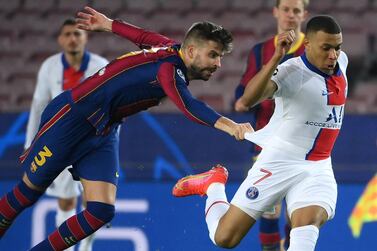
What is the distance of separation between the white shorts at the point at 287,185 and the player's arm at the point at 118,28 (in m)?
0.96

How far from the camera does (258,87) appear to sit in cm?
506

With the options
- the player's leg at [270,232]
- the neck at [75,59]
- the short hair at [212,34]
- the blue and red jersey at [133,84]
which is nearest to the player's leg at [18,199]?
the blue and red jersey at [133,84]

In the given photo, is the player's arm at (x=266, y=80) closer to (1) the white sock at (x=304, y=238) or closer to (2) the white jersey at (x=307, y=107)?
(2) the white jersey at (x=307, y=107)

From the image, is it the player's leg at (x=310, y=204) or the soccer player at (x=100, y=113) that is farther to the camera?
the soccer player at (x=100, y=113)

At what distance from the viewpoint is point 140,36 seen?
588 centimetres

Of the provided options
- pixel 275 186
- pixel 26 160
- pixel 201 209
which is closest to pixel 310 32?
pixel 275 186

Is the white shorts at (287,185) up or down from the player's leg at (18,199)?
up

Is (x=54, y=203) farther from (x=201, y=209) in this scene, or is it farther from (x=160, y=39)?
(x=160, y=39)

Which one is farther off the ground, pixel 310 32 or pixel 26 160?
pixel 310 32

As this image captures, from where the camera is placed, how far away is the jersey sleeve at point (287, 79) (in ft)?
17.3

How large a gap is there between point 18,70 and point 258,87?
22.4 feet

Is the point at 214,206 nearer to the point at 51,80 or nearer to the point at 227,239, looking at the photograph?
the point at 227,239

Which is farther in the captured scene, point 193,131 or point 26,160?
point 193,131

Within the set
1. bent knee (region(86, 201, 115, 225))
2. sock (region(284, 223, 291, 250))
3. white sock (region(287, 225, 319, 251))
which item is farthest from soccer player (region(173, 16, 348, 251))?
sock (region(284, 223, 291, 250))
